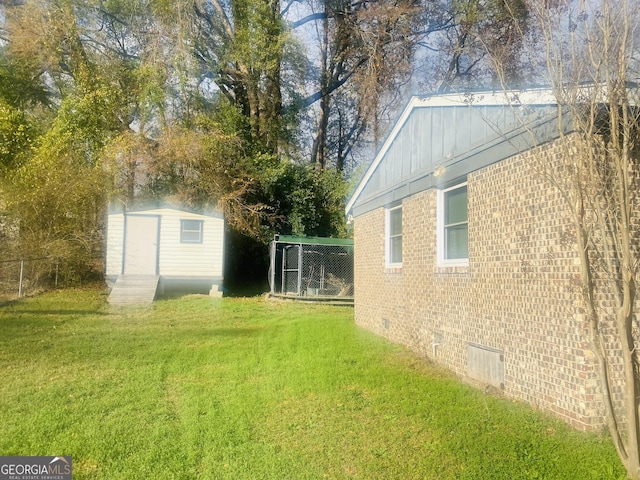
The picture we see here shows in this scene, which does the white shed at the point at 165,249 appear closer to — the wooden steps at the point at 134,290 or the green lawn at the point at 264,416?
the wooden steps at the point at 134,290

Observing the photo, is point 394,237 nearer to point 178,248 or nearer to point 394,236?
point 394,236

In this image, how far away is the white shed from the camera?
1627 cm

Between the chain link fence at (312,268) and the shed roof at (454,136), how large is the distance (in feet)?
22.9

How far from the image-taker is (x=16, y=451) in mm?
3891

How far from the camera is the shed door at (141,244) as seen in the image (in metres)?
16.4

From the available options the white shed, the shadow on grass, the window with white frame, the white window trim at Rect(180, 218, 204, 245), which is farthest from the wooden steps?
the window with white frame

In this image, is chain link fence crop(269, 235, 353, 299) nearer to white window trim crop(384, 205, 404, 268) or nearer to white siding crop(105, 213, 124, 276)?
white siding crop(105, 213, 124, 276)

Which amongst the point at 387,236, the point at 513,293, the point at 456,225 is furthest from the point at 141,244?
the point at 513,293

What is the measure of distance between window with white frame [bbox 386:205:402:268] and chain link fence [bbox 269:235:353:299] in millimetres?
7214

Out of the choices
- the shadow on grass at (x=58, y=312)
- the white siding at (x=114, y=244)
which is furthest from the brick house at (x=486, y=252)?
the white siding at (x=114, y=244)

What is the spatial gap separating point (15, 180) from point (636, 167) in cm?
1526

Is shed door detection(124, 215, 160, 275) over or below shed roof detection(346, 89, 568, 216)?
below

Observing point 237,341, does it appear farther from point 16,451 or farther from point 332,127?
point 332,127

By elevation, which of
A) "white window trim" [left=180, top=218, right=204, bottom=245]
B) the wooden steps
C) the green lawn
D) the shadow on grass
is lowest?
the green lawn
